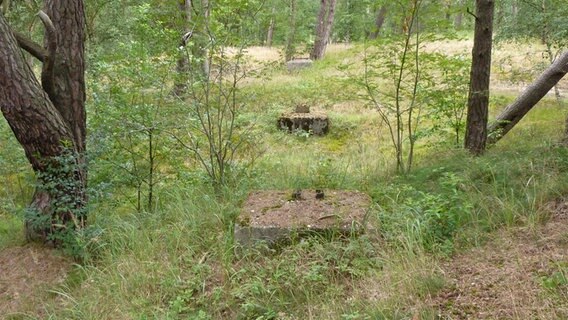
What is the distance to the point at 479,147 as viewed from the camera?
6211 mm

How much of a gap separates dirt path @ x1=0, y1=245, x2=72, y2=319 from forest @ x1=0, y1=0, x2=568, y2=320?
21 mm

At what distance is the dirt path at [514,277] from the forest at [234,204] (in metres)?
0.01

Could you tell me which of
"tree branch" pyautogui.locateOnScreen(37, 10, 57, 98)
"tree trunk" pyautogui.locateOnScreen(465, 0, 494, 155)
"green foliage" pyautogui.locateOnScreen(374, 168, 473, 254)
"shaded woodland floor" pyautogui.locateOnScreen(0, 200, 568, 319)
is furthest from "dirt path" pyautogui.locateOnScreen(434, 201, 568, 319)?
"tree branch" pyautogui.locateOnScreen(37, 10, 57, 98)

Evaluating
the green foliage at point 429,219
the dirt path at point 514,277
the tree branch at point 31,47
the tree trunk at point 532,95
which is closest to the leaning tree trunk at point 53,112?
the tree branch at point 31,47

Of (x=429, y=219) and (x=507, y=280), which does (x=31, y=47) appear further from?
(x=507, y=280)

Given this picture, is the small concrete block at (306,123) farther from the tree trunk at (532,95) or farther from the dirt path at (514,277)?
the dirt path at (514,277)

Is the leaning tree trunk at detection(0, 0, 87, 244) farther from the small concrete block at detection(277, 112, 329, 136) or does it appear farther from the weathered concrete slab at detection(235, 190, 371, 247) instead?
the small concrete block at detection(277, 112, 329, 136)

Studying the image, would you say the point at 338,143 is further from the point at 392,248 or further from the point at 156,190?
the point at 392,248

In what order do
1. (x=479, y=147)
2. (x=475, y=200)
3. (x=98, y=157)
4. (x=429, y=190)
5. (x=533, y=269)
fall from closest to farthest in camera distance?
(x=533, y=269) → (x=475, y=200) → (x=429, y=190) → (x=98, y=157) → (x=479, y=147)

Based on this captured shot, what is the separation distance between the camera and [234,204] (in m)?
4.62

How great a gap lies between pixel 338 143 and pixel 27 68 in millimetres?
6693

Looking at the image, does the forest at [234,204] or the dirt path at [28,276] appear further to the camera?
the dirt path at [28,276]

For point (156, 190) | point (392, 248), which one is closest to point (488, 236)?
point (392, 248)

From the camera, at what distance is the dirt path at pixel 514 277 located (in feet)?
7.81
